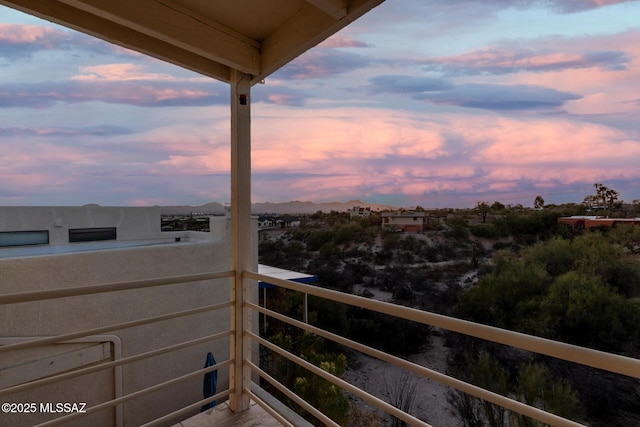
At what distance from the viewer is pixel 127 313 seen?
4.48m

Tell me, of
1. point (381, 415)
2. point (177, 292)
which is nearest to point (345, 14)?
point (177, 292)

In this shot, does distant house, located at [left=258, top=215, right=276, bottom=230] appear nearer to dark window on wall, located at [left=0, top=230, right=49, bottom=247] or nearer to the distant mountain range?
the distant mountain range

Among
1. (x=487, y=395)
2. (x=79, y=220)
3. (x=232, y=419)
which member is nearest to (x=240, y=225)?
(x=232, y=419)

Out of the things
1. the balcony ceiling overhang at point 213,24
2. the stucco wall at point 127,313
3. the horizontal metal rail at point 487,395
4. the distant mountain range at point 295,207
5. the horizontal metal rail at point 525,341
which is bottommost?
the stucco wall at point 127,313

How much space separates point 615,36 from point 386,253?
12.2 ft

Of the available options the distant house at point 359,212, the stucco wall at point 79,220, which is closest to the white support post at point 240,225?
the distant house at point 359,212

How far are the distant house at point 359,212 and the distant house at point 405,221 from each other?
253mm

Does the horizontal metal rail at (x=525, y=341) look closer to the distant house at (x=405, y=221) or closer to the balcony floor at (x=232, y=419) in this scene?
the balcony floor at (x=232, y=419)

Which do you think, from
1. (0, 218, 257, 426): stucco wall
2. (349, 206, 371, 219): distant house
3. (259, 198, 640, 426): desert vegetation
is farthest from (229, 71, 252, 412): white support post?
(349, 206, 371, 219): distant house

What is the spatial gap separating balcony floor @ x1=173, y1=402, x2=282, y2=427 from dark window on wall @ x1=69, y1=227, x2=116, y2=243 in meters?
5.41

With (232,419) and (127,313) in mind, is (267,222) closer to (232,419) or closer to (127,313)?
(127,313)

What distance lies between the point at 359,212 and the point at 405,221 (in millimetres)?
710

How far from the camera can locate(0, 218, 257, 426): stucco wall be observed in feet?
12.3

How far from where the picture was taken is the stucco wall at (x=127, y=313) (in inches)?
147
